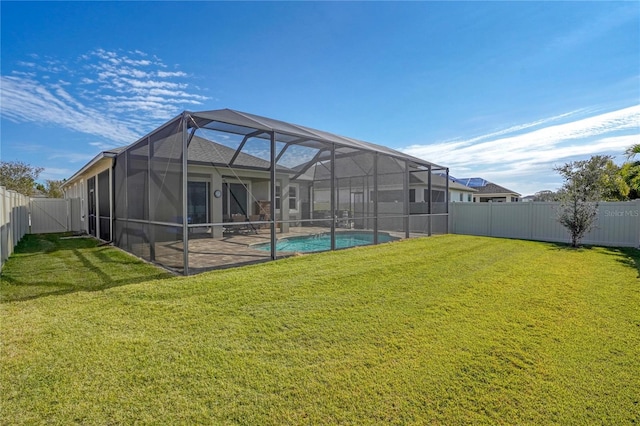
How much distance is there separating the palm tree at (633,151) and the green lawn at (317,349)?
745 centimetres

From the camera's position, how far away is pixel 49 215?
14125 millimetres

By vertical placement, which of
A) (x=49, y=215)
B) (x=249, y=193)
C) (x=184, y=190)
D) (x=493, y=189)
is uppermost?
(x=493, y=189)

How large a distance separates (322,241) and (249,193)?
426 cm

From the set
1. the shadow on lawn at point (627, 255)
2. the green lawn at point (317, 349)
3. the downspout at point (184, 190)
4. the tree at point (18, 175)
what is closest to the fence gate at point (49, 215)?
the green lawn at point (317, 349)

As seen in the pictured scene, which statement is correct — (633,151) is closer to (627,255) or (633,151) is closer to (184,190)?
(627,255)

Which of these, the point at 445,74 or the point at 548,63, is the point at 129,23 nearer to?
the point at 445,74

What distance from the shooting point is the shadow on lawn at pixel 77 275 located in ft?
14.5

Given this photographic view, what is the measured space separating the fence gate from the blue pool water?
12.3 m

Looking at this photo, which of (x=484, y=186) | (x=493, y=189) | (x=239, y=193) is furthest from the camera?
(x=484, y=186)

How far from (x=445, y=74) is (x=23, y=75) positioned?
14.0 m

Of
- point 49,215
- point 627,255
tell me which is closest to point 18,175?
point 49,215

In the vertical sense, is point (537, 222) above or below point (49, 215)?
below

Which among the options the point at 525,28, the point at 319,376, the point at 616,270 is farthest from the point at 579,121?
the point at 319,376

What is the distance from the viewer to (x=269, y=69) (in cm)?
1050
